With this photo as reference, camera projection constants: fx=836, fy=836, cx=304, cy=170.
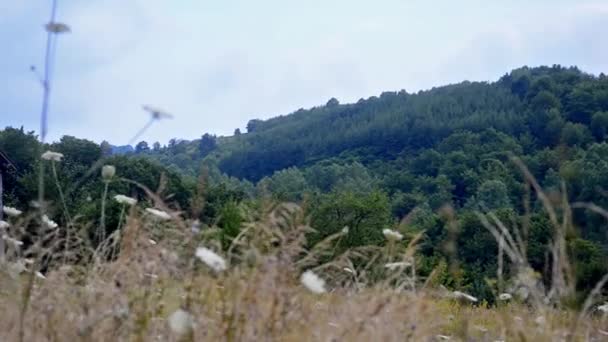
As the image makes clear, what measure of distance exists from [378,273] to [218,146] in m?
104

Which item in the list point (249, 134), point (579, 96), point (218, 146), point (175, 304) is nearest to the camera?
point (175, 304)

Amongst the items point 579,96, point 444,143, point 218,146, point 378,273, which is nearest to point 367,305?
point 378,273

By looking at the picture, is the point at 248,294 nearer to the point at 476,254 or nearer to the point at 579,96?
the point at 476,254

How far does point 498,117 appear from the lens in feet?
255

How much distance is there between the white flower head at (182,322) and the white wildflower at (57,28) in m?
1.07

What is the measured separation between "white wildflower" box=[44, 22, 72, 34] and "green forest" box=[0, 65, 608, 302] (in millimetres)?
451

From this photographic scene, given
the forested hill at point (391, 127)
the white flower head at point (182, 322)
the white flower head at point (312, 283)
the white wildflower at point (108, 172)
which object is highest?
the forested hill at point (391, 127)

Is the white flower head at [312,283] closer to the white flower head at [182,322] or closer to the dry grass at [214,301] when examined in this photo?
the dry grass at [214,301]

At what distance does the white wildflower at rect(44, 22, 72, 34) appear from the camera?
279 cm

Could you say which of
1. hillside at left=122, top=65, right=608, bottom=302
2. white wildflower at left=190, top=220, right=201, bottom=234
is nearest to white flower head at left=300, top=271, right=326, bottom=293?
white wildflower at left=190, top=220, right=201, bottom=234

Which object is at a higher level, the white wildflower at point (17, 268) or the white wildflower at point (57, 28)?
the white wildflower at point (57, 28)

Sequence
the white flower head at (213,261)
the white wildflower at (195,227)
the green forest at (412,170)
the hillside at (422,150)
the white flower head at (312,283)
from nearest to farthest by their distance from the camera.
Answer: the white flower head at (213,261), the white flower head at (312,283), the white wildflower at (195,227), the green forest at (412,170), the hillside at (422,150)

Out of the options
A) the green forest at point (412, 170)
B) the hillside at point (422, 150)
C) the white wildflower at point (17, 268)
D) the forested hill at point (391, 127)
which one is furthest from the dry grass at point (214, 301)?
the forested hill at point (391, 127)

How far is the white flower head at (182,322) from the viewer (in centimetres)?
233
